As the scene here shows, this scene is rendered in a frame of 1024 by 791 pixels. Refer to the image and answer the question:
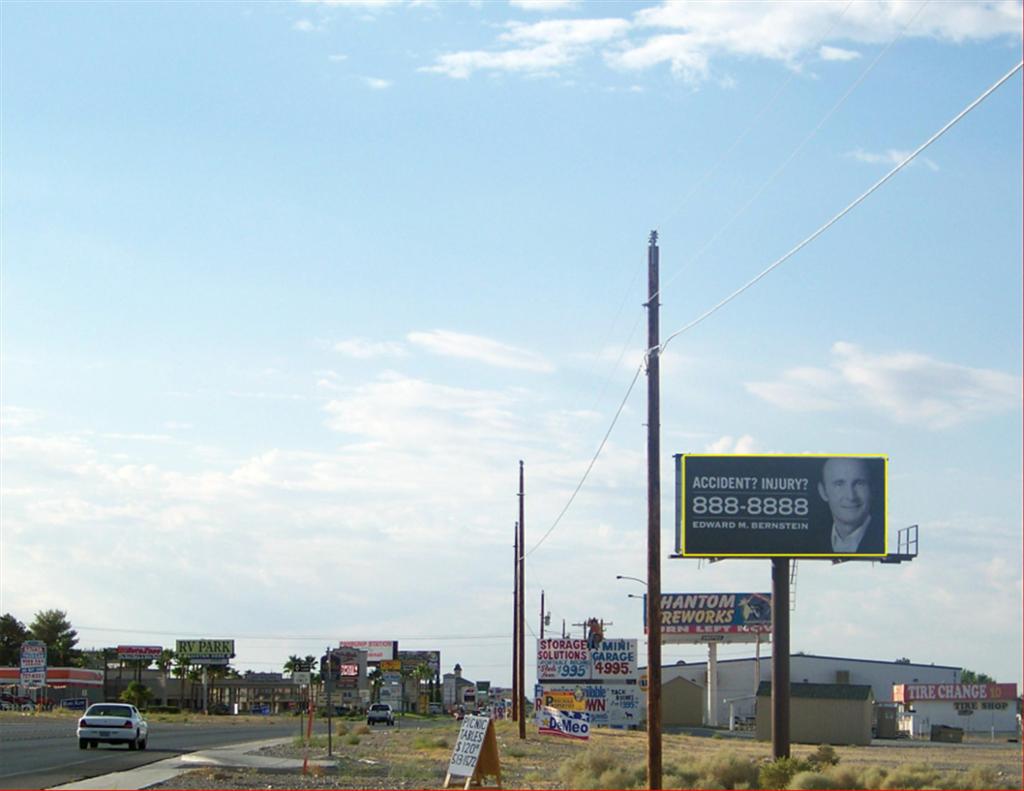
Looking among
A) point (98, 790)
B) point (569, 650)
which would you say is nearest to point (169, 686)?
point (569, 650)

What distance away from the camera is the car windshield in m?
46.1

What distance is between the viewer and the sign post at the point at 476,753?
27.5 metres

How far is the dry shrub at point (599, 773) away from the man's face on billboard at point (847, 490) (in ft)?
38.6

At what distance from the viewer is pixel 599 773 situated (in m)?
33.9

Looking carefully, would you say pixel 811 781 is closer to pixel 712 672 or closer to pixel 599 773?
pixel 599 773

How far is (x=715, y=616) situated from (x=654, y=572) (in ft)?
211

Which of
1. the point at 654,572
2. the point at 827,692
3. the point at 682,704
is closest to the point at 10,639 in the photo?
the point at 682,704

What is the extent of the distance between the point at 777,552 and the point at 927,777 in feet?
31.6

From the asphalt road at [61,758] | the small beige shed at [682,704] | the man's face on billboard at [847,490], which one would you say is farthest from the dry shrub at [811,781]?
the small beige shed at [682,704]

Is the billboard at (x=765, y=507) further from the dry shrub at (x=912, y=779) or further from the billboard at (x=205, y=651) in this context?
the billboard at (x=205, y=651)

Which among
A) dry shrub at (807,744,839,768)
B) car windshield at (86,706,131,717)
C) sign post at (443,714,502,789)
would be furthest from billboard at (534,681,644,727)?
sign post at (443,714,502,789)

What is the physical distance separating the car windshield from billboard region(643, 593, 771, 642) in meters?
46.7

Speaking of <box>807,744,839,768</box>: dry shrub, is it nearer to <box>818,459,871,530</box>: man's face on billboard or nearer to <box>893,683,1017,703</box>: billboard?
<box>818,459,871,530</box>: man's face on billboard

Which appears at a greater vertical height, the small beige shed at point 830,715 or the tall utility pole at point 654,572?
the tall utility pole at point 654,572
